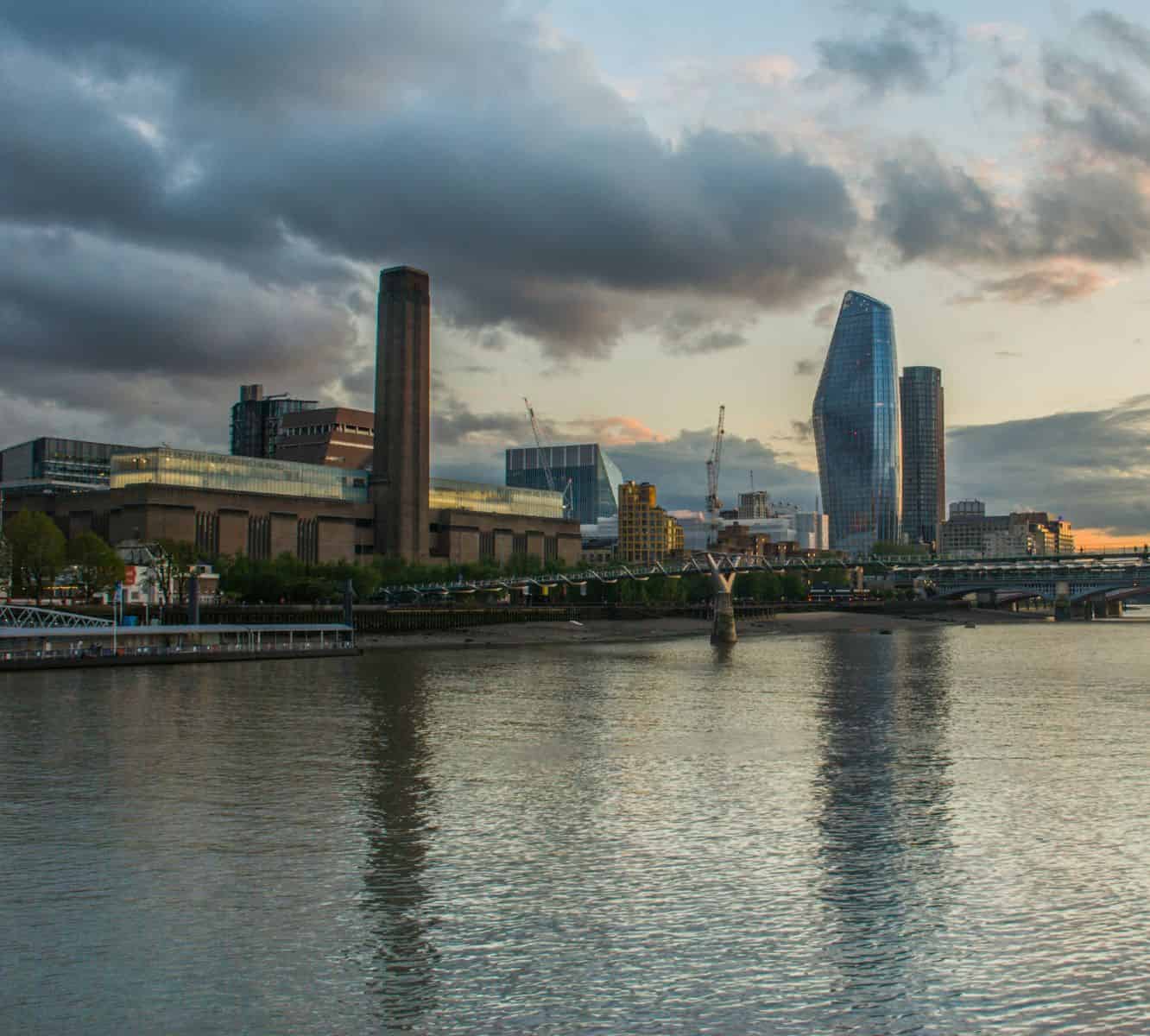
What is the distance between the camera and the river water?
19406mm

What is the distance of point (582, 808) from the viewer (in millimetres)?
34906

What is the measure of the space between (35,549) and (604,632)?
6881 cm

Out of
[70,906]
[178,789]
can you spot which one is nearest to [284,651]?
[178,789]

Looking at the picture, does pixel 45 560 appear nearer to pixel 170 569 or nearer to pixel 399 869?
pixel 170 569

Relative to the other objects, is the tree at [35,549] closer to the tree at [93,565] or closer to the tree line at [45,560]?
the tree line at [45,560]

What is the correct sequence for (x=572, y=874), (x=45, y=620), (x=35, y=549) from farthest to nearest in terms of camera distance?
(x=35, y=549)
(x=45, y=620)
(x=572, y=874)

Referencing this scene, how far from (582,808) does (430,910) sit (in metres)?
11.0

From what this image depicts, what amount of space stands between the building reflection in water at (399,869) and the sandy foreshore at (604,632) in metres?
72.8

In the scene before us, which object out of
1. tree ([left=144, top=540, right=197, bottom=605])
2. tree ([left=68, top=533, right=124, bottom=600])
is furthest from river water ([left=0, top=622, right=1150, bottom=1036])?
tree ([left=144, top=540, right=197, bottom=605])

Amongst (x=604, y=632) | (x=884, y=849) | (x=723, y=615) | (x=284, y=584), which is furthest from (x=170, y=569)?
(x=884, y=849)

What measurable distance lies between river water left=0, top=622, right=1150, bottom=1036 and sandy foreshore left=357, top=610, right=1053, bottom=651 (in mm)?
69907

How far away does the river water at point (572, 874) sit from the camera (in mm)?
19406

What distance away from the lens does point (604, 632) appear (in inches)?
6260

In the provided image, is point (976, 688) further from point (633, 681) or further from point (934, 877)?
point (934, 877)
